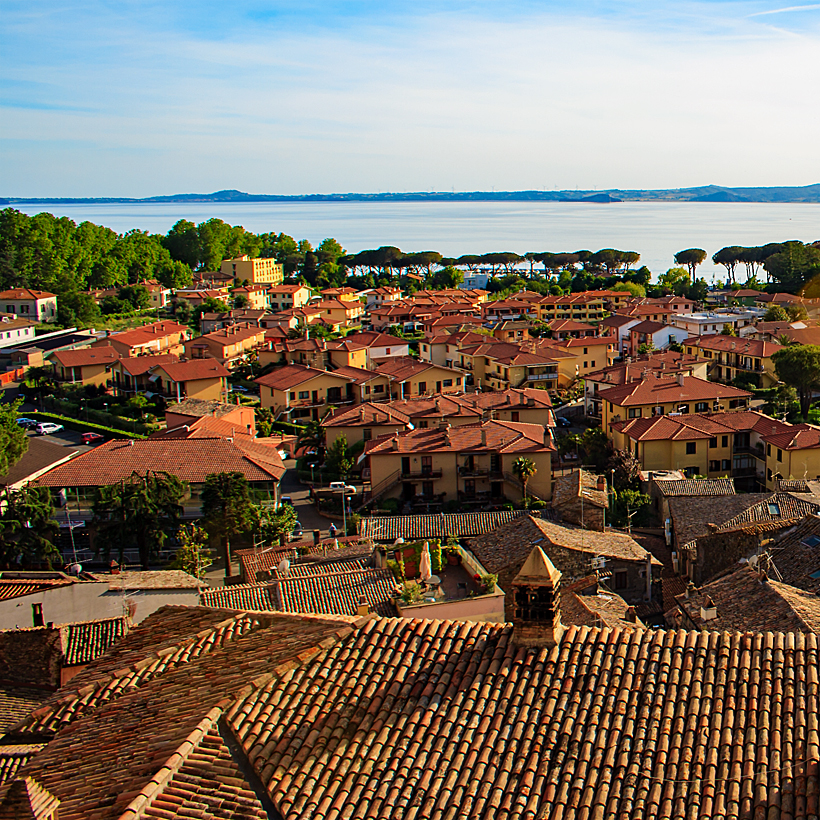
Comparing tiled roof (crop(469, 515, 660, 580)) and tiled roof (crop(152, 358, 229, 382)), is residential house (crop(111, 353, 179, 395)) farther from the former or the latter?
tiled roof (crop(469, 515, 660, 580))

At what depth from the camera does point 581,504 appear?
89.0 ft

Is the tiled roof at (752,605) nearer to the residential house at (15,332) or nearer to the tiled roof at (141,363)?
the tiled roof at (141,363)

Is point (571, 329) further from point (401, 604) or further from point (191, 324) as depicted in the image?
point (401, 604)

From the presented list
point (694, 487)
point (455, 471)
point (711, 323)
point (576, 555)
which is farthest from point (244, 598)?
point (711, 323)

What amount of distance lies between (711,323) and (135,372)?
143 ft

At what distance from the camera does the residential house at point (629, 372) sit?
156 feet

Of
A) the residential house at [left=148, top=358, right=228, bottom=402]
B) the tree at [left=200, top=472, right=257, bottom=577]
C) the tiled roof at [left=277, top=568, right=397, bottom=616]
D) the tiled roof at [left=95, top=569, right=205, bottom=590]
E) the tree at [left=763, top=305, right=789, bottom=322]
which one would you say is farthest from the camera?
the tree at [left=763, top=305, right=789, bottom=322]

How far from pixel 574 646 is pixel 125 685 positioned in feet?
13.3

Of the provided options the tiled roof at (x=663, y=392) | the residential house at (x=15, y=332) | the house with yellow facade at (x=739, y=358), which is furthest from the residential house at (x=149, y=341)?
the house with yellow facade at (x=739, y=358)

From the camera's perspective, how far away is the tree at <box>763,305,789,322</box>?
71812 millimetres

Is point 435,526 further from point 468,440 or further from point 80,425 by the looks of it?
point 80,425

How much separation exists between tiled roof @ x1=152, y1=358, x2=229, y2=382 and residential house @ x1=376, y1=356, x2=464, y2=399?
9.62 metres

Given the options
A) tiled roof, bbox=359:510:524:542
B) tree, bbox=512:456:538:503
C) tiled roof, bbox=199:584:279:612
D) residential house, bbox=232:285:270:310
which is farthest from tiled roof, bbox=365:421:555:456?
residential house, bbox=232:285:270:310

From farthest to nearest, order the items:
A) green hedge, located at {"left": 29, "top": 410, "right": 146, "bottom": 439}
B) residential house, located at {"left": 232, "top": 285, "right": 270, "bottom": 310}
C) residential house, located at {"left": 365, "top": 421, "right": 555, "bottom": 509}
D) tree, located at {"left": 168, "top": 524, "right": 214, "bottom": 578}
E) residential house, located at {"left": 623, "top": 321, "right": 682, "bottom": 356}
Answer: residential house, located at {"left": 232, "top": 285, "right": 270, "bottom": 310} → residential house, located at {"left": 623, "top": 321, "right": 682, "bottom": 356} → green hedge, located at {"left": 29, "top": 410, "right": 146, "bottom": 439} → residential house, located at {"left": 365, "top": 421, "right": 555, "bottom": 509} → tree, located at {"left": 168, "top": 524, "right": 214, "bottom": 578}
